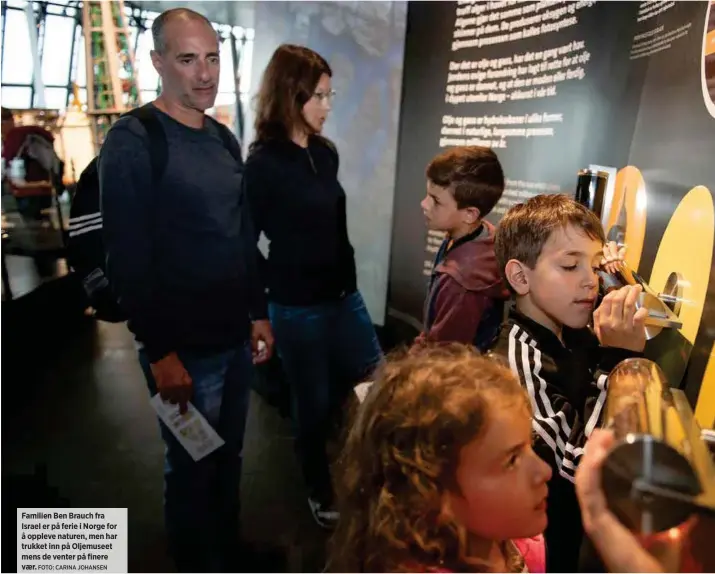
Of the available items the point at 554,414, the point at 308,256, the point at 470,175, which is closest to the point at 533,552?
the point at 554,414

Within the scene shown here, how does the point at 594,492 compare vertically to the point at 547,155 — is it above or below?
below

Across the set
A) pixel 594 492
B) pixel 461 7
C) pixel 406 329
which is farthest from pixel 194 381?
pixel 461 7

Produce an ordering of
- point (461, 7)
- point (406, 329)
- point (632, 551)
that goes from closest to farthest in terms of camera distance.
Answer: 1. point (632, 551)
2. point (461, 7)
3. point (406, 329)

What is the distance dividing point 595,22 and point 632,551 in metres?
1.14

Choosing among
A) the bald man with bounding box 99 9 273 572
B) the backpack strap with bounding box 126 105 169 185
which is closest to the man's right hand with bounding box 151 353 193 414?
the bald man with bounding box 99 9 273 572

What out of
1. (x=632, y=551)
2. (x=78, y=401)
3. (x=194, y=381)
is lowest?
(x=78, y=401)

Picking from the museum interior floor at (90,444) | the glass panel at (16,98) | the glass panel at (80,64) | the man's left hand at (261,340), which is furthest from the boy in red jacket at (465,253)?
the glass panel at (16,98)

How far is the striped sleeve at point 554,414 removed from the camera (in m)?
0.79

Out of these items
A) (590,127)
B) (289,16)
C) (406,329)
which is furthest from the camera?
(406,329)

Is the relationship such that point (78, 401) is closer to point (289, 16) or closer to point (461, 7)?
point (289, 16)

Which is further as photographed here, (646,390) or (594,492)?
(646,390)

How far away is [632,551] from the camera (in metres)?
0.45

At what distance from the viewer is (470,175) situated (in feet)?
3.98

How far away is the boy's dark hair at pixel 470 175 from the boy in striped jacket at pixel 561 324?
11.5 inches
